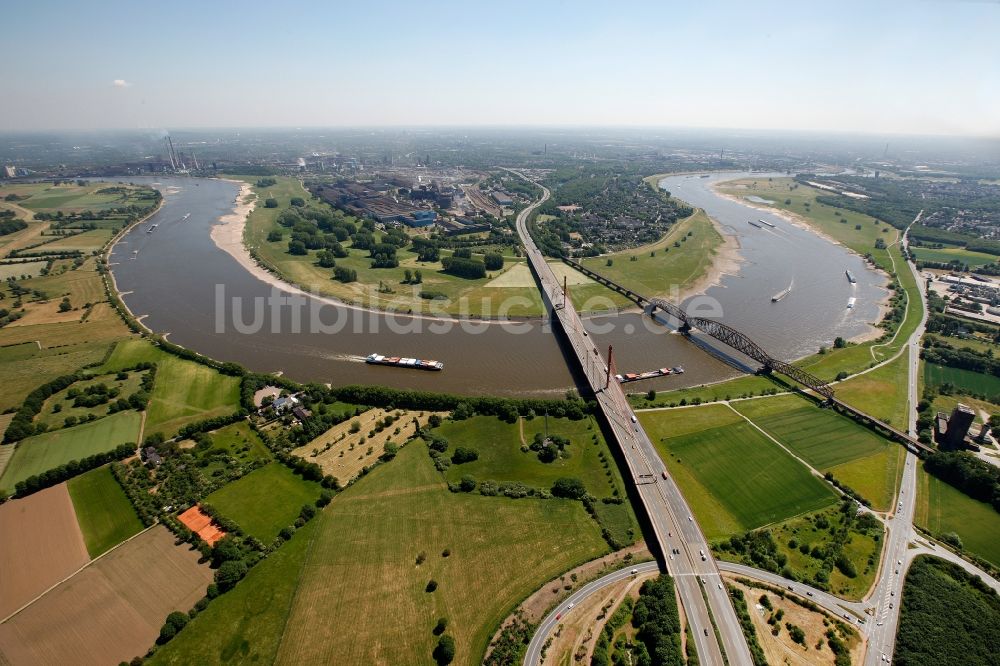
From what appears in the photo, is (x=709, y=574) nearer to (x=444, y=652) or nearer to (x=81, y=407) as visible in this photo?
(x=444, y=652)

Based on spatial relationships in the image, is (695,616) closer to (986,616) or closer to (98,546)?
(986,616)

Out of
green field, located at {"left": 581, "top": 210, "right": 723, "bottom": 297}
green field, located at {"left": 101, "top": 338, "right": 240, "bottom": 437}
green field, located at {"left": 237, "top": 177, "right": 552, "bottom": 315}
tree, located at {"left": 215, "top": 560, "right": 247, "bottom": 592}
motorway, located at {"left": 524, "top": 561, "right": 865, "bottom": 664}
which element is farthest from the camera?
green field, located at {"left": 581, "top": 210, "right": 723, "bottom": 297}

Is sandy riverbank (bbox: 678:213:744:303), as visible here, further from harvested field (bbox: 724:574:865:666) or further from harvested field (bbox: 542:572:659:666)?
harvested field (bbox: 542:572:659:666)

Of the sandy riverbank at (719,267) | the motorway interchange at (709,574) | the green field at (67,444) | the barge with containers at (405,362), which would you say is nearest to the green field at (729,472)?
the motorway interchange at (709,574)

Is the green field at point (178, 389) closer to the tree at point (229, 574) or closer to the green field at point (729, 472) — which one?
the tree at point (229, 574)

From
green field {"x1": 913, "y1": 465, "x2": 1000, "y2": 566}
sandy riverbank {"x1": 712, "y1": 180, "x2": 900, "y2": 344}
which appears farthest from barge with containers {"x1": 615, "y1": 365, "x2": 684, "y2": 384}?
sandy riverbank {"x1": 712, "y1": 180, "x2": 900, "y2": 344}

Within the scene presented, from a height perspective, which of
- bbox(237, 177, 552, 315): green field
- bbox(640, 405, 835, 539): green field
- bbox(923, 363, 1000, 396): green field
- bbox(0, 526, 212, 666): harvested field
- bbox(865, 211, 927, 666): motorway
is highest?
bbox(237, 177, 552, 315): green field

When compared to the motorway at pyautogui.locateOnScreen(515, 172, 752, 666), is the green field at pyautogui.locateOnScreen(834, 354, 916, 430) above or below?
above
